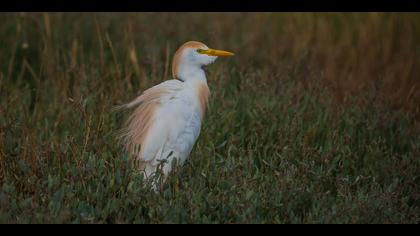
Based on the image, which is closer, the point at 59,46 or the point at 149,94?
the point at 149,94

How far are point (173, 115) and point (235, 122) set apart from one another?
1197 mm

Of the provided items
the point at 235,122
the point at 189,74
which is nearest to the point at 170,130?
the point at 189,74

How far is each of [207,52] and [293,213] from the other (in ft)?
4.09

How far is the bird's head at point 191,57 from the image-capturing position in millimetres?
5043

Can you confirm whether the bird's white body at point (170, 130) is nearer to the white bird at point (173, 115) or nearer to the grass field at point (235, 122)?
the white bird at point (173, 115)

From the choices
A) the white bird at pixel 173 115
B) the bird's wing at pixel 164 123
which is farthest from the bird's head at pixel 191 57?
the bird's wing at pixel 164 123

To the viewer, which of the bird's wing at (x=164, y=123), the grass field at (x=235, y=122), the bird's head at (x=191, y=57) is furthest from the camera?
the bird's head at (x=191, y=57)

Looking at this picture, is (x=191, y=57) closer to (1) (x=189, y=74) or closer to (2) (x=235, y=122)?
(1) (x=189, y=74)

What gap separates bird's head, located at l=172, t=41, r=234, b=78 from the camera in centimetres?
504

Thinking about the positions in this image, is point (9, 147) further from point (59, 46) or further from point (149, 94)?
point (59, 46)

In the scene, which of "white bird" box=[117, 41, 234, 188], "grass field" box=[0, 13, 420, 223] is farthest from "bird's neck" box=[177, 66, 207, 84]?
"grass field" box=[0, 13, 420, 223]

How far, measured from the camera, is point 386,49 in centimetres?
803
